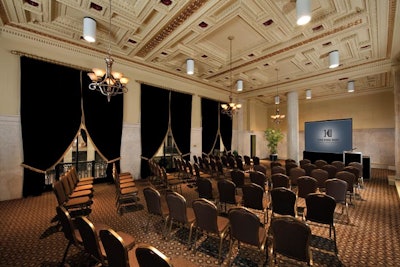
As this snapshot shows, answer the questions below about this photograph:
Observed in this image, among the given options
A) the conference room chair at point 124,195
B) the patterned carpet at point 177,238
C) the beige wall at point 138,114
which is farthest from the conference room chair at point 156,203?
the beige wall at point 138,114

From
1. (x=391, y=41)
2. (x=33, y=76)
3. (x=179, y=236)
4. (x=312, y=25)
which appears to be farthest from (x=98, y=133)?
(x=391, y=41)

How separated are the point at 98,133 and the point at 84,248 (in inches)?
204

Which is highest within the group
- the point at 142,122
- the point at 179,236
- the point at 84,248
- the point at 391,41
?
the point at 391,41

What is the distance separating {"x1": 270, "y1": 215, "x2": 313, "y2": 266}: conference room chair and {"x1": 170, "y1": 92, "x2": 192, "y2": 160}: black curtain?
7.45 m

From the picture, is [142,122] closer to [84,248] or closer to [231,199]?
[231,199]

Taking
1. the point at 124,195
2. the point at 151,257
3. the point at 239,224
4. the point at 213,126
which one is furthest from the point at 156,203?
the point at 213,126

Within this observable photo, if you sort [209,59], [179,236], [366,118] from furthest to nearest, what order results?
[366,118]
[209,59]
[179,236]

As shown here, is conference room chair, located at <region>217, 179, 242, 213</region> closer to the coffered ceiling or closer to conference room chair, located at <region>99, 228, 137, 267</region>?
conference room chair, located at <region>99, 228, 137, 267</region>

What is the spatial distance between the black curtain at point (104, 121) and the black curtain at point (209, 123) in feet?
15.9

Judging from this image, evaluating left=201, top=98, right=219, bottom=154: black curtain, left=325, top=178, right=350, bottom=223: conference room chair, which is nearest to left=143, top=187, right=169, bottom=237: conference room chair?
left=325, top=178, right=350, bottom=223: conference room chair

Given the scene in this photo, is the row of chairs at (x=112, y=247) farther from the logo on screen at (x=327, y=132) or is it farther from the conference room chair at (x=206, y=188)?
the logo on screen at (x=327, y=132)

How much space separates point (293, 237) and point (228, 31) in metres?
5.59

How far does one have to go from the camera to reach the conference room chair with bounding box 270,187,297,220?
3.31 meters

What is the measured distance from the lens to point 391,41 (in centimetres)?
588
